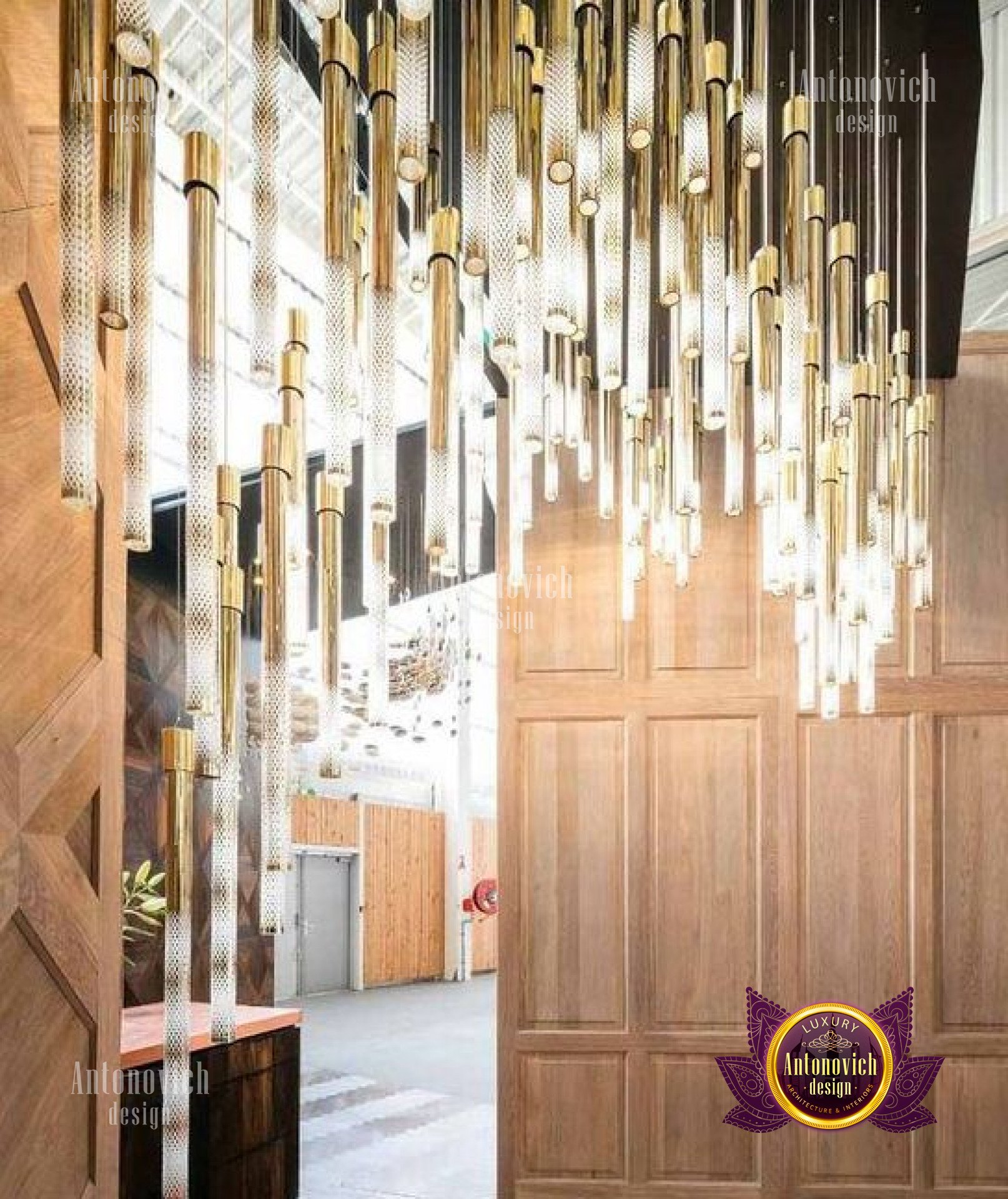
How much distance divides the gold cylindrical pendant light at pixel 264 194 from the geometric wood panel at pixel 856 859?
479cm

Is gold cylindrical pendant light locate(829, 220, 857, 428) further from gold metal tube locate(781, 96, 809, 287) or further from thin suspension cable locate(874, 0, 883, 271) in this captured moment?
thin suspension cable locate(874, 0, 883, 271)

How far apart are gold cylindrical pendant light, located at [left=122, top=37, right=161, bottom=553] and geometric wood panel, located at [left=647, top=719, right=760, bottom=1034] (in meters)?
A: 4.84

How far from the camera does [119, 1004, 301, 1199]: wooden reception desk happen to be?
17.6 feet

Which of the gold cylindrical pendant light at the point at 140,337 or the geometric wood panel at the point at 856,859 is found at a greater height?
the gold cylindrical pendant light at the point at 140,337

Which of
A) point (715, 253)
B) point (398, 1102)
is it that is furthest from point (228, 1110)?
point (715, 253)

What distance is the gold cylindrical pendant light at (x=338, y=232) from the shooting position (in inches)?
67.9

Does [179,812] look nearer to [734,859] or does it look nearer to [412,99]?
[412,99]

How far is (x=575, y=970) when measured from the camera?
246 inches

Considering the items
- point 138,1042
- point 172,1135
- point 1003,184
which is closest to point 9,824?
point 172,1135

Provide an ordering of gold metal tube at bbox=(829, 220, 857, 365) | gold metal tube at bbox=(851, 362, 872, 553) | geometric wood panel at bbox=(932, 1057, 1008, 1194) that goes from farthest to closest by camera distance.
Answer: geometric wood panel at bbox=(932, 1057, 1008, 1194), gold metal tube at bbox=(851, 362, 872, 553), gold metal tube at bbox=(829, 220, 857, 365)

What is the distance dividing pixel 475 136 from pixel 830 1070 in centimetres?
513

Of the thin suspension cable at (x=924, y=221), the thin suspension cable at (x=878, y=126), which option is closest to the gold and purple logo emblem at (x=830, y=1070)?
the thin suspension cable at (x=924, y=221)

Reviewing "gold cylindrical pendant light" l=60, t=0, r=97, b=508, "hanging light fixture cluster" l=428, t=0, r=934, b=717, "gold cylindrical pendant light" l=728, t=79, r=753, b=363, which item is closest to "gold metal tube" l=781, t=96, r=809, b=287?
"hanging light fixture cluster" l=428, t=0, r=934, b=717

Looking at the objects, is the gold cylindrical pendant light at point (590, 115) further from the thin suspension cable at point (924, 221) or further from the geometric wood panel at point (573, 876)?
the geometric wood panel at point (573, 876)
